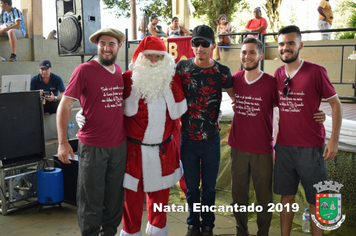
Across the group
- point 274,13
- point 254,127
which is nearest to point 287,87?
point 254,127

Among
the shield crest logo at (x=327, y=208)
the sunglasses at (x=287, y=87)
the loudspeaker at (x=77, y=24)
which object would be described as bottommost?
the shield crest logo at (x=327, y=208)

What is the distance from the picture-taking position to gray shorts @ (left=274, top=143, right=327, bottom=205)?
8.95ft

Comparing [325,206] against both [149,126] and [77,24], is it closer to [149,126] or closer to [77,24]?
[149,126]

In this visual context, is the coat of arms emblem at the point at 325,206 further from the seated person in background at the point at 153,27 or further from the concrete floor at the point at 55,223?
the seated person in background at the point at 153,27

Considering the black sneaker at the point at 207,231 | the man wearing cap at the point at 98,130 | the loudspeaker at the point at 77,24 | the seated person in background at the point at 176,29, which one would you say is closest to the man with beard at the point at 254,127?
the black sneaker at the point at 207,231

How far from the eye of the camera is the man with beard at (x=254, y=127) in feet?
9.54

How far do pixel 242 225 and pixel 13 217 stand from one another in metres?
2.70

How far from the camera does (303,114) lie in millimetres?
2711

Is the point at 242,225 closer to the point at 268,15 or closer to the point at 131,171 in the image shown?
the point at 131,171

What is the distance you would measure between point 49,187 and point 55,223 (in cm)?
51

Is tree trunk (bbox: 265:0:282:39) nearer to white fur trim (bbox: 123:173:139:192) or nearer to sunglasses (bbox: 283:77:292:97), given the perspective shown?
sunglasses (bbox: 283:77:292:97)

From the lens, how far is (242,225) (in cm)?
314

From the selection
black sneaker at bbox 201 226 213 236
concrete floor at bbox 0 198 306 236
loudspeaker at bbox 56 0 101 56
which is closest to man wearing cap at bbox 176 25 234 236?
black sneaker at bbox 201 226 213 236

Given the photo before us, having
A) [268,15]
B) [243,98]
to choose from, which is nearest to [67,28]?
[243,98]
